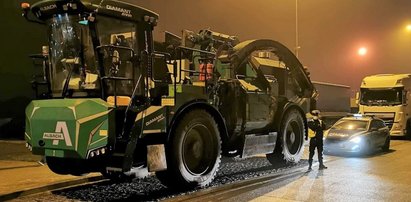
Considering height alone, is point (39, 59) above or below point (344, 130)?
above

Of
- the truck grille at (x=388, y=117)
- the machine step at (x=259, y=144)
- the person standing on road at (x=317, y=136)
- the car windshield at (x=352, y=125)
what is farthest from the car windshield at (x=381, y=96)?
the machine step at (x=259, y=144)

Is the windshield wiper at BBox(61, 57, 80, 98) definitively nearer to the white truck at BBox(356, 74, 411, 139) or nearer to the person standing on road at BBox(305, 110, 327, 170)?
the person standing on road at BBox(305, 110, 327, 170)

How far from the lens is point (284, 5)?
2642 cm

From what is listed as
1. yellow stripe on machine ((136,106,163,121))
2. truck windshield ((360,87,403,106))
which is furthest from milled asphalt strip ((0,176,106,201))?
truck windshield ((360,87,403,106))

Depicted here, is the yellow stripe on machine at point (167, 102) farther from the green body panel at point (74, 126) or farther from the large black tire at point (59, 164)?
the large black tire at point (59, 164)

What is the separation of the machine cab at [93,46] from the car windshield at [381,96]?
19.1 metres

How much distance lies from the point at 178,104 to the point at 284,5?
19.3 metres

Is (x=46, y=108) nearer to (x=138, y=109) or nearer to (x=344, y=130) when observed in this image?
(x=138, y=109)

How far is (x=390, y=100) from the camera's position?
79.3 ft

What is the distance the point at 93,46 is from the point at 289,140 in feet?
22.3

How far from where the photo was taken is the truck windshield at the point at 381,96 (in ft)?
78.5

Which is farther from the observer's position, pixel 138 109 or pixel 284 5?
pixel 284 5

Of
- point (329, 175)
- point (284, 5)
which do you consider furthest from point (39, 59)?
point (284, 5)

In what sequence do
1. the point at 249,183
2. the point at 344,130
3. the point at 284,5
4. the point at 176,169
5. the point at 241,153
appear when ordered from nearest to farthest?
the point at 176,169 → the point at 249,183 → the point at 241,153 → the point at 344,130 → the point at 284,5
